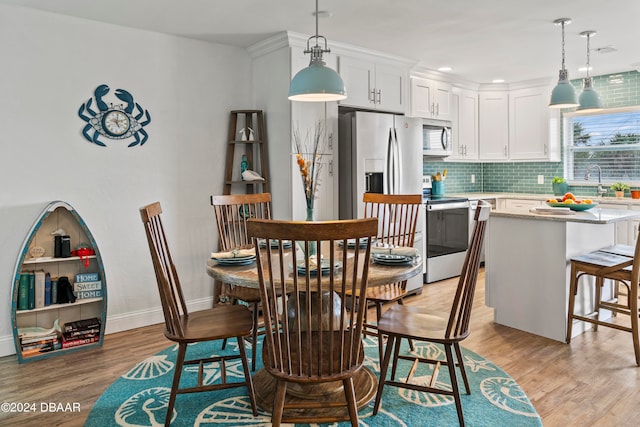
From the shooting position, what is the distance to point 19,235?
126 inches

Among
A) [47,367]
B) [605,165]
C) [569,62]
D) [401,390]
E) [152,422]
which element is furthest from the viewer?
[605,165]

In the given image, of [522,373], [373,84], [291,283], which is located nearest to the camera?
[291,283]

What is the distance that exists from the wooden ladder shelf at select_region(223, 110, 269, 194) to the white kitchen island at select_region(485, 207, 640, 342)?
2034 millimetres

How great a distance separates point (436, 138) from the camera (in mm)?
5242

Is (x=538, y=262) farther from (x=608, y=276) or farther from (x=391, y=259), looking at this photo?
(x=391, y=259)

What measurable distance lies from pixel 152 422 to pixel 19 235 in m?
1.82

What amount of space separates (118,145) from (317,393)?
97.6 inches

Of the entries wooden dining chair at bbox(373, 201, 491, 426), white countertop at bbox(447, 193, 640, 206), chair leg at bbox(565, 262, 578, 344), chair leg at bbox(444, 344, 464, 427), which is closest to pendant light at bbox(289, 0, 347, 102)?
wooden dining chair at bbox(373, 201, 491, 426)

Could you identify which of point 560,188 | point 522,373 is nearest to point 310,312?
point 522,373

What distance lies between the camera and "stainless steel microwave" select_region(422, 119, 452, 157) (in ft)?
16.8

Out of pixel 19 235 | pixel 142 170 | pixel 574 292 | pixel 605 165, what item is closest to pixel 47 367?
pixel 19 235

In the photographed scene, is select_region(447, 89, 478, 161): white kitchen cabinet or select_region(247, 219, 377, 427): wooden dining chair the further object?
select_region(447, 89, 478, 161): white kitchen cabinet

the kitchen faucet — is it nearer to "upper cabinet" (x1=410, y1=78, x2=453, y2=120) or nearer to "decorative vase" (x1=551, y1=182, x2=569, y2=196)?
"decorative vase" (x1=551, y1=182, x2=569, y2=196)

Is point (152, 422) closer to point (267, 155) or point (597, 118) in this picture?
point (267, 155)
